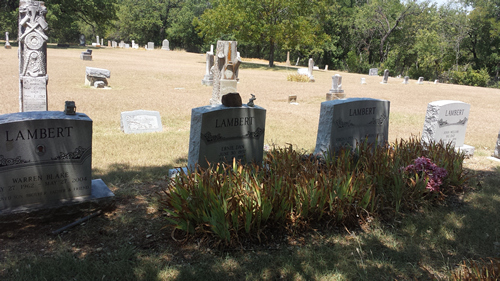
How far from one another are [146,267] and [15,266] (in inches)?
44.2

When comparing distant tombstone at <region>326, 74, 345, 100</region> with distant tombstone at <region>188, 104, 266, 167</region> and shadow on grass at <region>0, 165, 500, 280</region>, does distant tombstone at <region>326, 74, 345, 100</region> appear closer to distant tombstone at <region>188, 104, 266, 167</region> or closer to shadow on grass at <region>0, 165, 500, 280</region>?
distant tombstone at <region>188, 104, 266, 167</region>

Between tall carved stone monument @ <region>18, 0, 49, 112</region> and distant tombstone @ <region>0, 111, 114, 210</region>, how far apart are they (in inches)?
243

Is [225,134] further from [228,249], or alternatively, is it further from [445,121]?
[445,121]

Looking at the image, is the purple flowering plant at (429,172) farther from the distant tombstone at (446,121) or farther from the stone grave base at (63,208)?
the stone grave base at (63,208)

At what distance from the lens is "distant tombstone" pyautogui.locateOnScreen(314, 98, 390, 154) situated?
6.13 metres

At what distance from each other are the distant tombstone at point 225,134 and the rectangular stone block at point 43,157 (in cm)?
128

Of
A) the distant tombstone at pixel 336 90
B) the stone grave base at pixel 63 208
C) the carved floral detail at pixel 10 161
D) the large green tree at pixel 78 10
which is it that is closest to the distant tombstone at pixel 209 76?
the distant tombstone at pixel 336 90

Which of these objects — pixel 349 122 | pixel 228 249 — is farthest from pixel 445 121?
pixel 228 249

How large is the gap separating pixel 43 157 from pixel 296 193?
2.82 meters

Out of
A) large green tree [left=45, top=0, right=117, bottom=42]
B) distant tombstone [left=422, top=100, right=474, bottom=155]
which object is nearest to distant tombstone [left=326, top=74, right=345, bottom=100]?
distant tombstone [left=422, top=100, right=474, bottom=155]

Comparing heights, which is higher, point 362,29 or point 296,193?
point 362,29

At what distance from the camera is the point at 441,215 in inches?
188

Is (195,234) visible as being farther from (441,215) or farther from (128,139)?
(128,139)

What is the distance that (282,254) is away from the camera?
3.72 m
